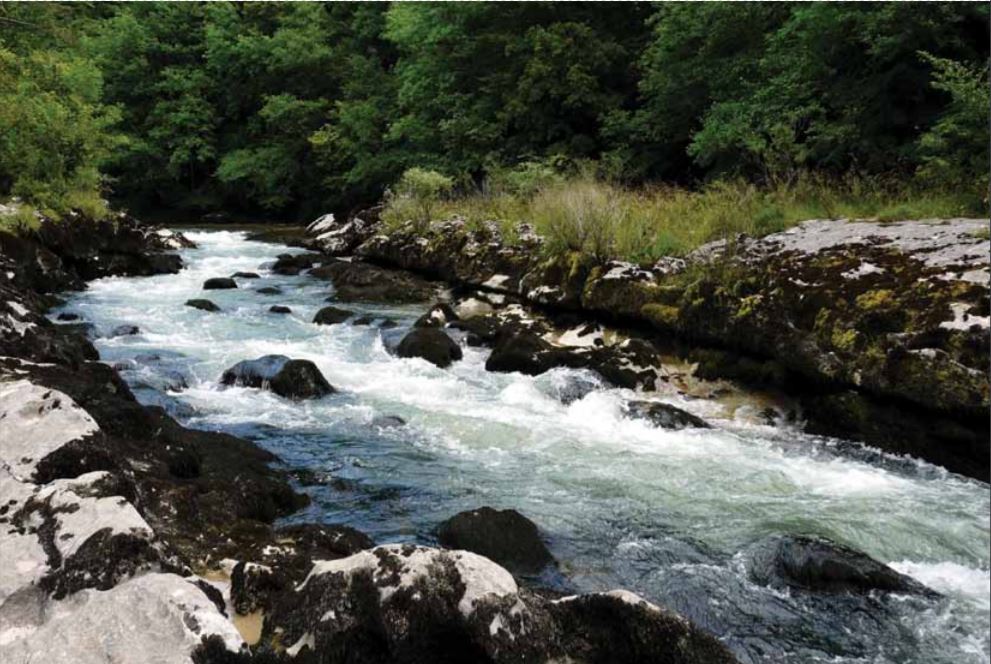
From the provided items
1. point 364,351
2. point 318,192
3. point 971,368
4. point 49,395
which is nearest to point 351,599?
point 49,395

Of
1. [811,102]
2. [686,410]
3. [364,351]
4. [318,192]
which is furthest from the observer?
[318,192]

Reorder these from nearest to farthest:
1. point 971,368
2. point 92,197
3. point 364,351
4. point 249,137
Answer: point 971,368 < point 364,351 < point 92,197 < point 249,137

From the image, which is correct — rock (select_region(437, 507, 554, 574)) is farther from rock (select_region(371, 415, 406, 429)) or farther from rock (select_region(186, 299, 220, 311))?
rock (select_region(186, 299, 220, 311))

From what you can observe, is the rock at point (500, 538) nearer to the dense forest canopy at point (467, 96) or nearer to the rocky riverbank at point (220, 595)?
the rocky riverbank at point (220, 595)

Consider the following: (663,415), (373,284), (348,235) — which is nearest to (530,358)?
(663,415)

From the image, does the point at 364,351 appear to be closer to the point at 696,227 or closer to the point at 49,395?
the point at 696,227

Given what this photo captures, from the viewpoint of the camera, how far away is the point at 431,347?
1007cm

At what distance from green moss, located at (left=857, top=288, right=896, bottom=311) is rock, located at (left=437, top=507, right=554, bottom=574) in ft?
15.3

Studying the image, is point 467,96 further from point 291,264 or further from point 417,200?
point 291,264

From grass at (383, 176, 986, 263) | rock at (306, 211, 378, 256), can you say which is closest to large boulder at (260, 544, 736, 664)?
grass at (383, 176, 986, 263)

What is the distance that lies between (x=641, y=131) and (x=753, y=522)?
48.9ft

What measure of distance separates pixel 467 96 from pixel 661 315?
1599 cm

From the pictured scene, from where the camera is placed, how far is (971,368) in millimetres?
6258

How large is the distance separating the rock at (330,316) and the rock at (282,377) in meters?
3.55
